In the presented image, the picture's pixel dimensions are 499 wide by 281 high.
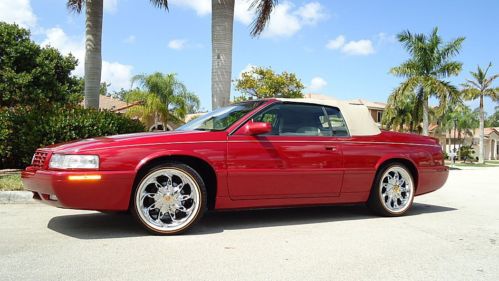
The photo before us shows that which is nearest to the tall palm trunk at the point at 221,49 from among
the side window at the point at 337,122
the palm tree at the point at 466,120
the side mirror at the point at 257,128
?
the side window at the point at 337,122

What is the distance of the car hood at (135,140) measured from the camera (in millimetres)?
4711

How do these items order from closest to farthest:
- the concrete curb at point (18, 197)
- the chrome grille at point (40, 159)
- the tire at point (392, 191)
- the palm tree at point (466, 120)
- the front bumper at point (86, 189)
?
1. the front bumper at point (86, 189)
2. the chrome grille at point (40, 159)
3. the tire at point (392, 191)
4. the concrete curb at point (18, 197)
5. the palm tree at point (466, 120)

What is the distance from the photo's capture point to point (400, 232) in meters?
5.37

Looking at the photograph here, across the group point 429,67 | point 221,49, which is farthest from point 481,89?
point 221,49

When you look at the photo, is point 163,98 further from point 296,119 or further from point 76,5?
point 296,119

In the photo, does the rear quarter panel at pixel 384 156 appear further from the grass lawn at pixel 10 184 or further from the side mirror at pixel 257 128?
the grass lawn at pixel 10 184

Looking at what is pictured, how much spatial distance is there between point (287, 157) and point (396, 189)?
1.91 metres

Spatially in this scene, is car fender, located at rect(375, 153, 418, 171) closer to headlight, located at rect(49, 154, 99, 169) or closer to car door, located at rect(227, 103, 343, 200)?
car door, located at rect(227, 103, 343, 200)

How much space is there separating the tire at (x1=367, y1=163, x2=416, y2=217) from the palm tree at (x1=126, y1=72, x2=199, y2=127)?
26.8m

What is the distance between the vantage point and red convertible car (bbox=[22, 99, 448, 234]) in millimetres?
4672

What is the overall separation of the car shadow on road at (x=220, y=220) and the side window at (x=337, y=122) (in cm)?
111

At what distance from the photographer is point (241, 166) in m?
5.19

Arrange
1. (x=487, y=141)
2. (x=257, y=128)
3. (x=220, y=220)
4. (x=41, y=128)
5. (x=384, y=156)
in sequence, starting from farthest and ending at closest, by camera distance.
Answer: (x=487, y=141) → (x=41, y=128) → (x=384, y=156) → (x=220, y=220) → (x=257, y=128)

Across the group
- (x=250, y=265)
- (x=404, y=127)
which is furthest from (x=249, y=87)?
(x=250, y=265)
